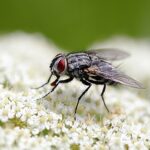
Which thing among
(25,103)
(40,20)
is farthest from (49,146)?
(40,20)

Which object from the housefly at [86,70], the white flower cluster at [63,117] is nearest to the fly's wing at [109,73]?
the housefly at [86,70]

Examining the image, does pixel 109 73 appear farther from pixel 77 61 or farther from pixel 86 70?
pixel 77 61

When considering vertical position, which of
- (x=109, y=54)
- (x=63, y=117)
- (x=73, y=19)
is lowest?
(x=63, y=117)

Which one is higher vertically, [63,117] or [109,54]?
[109,54]

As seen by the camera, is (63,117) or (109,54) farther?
(109,54)

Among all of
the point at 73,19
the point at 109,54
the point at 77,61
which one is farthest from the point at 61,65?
the point at 73,19

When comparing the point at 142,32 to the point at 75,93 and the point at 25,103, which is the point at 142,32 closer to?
the point at 75,93

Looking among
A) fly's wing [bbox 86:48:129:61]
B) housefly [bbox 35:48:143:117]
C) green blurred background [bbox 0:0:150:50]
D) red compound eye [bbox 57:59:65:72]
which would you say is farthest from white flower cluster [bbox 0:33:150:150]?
green blurred background [bbox 0:0:150:50]
